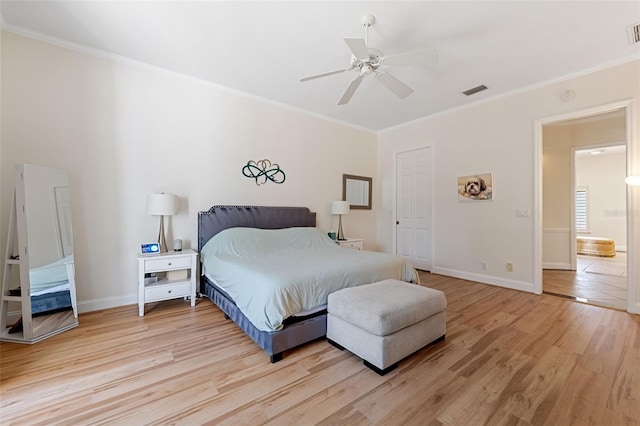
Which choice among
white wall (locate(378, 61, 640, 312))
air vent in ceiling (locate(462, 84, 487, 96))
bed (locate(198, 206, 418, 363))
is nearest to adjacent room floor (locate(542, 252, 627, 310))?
white wall (locate(378, 61, 640, 312))

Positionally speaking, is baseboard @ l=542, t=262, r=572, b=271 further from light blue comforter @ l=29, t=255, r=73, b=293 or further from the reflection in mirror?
light blue comforter @ l=29, t=255, r=73, b=293

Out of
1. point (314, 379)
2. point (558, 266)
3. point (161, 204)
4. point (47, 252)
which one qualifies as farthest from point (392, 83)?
point (558, 266)

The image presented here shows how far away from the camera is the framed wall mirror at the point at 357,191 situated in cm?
531

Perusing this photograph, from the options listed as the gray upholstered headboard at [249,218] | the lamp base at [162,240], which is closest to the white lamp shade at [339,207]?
the gray upholstered headboard at [249,218]

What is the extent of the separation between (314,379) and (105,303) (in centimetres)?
269

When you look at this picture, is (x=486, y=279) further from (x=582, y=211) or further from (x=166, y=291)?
(x=582, y=211)

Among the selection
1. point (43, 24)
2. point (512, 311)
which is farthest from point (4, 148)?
point (512, 311)

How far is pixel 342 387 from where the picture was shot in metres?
1.73

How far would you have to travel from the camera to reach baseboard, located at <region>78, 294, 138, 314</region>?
288 cm

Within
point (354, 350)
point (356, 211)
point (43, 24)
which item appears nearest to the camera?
point (354, 350)

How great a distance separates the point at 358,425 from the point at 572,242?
6.04 metres

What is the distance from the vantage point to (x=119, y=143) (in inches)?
121

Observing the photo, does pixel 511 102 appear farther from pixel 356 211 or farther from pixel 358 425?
pixel 358 425

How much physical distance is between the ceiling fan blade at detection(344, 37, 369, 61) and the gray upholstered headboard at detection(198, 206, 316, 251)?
251 cm
